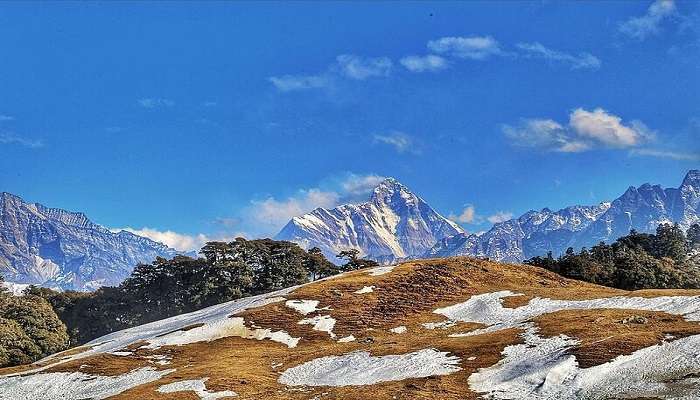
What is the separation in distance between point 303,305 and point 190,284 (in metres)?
89.6

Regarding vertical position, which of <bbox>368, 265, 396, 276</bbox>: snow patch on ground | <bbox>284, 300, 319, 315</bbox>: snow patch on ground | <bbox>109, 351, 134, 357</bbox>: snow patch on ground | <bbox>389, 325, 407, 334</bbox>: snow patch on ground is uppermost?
<bbox>368, 265, 396, 276</bbox>: snow patch on ground

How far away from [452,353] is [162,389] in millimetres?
27168

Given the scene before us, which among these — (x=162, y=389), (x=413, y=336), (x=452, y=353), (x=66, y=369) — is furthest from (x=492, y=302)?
(x=66, y=369)

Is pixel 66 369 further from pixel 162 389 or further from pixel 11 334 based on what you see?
pixel 11 334

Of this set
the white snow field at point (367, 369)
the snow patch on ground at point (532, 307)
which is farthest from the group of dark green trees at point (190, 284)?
the white snow field at point (367, 369)

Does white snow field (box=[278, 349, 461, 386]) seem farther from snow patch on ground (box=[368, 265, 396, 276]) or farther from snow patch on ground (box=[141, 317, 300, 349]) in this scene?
snow patch on ground (box=[368, 265, 396, 276])

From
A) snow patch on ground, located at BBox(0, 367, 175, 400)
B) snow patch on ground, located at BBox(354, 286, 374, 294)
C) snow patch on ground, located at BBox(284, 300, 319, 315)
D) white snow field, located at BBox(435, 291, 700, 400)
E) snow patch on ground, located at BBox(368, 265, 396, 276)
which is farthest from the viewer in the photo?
snow patch on ground, located at BBox(368, 265, 396, 276)

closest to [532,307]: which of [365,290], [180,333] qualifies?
[365,290]

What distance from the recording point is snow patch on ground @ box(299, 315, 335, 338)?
263 feet

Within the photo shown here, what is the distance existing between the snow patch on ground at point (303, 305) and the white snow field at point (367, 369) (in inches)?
977

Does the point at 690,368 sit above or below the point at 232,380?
below

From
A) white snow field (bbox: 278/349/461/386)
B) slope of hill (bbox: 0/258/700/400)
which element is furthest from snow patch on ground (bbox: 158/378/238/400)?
white snow field (bbox: 278/349/461/386)

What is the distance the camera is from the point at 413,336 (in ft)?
237

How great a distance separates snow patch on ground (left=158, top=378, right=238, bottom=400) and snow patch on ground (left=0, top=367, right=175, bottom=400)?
5560 millimetres
